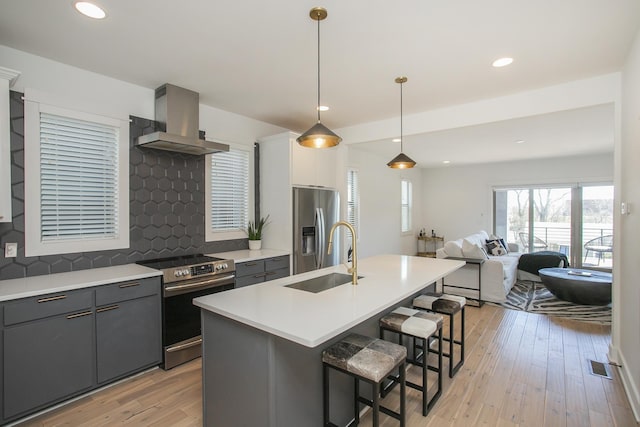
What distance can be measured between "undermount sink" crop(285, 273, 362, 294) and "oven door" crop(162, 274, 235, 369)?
1184 millimetres

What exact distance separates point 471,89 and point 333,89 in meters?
1.41

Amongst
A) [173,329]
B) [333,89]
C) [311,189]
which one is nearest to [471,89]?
[333,89]

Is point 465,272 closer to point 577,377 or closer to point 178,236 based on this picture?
point 577,377

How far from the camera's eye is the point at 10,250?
245 centimetres

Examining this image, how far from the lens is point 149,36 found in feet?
7.46

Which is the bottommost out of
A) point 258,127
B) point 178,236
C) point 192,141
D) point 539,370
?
point 539,370

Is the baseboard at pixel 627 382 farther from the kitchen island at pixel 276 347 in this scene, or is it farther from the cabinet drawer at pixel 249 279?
the cabinet drawer at pixel 249 279

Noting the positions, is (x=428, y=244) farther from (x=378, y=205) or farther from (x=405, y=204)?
(x=378, y=205)

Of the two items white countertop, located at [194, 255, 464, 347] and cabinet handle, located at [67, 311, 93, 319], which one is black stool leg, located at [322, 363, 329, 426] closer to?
white countertop, located at [194, 255, 464, 347]

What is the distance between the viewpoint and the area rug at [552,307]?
418 centimetres

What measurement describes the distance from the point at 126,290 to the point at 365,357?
2003 millimetres

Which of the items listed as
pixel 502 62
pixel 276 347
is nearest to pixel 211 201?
pixel 276 347

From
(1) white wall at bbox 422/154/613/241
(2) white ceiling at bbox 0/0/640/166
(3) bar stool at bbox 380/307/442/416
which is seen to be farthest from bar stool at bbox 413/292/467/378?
(1) white wall at bbox 422/154/613/241

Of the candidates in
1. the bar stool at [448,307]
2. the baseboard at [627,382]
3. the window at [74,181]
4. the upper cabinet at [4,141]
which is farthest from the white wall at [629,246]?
the upper cabinet at [4,141]
